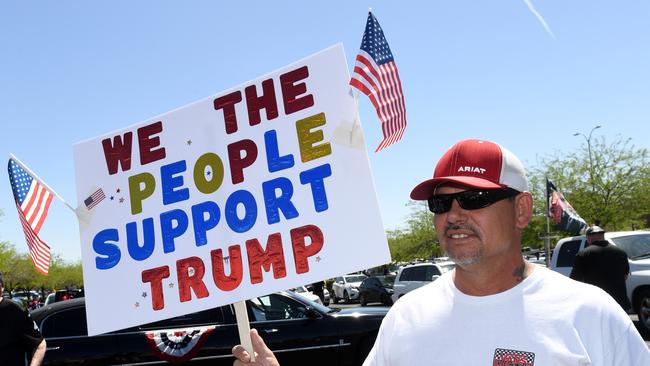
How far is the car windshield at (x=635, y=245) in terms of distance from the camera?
11.2 metres

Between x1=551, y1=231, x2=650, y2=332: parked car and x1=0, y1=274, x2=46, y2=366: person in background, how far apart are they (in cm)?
897

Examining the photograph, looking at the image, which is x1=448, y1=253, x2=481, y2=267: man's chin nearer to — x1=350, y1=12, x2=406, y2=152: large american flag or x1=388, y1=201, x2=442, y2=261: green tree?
x1=350, y1=12, x2=406, y2=152: large american flag

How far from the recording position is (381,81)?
2.98 metres

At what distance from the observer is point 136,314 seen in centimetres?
257

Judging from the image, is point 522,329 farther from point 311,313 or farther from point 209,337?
point 311,313

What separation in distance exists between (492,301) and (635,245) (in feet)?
35.4

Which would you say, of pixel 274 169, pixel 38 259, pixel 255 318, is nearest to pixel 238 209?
pixel 274 169

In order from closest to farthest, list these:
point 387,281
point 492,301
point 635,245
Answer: point 492,301, point 635,245, point 387,281

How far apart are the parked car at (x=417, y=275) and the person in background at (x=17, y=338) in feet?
47.1

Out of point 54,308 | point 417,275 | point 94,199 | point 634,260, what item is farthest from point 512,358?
point 417,275

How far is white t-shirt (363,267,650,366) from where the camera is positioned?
1.67 meters

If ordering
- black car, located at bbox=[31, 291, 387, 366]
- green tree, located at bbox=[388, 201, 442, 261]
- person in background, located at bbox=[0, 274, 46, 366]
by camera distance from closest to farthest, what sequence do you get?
person in background, located at bbox=[0, 274, 46, 366]
black car, located at bbox=[31, 291, 387, 366]
green tree, located at bbox=[388, 201, 442, 261]

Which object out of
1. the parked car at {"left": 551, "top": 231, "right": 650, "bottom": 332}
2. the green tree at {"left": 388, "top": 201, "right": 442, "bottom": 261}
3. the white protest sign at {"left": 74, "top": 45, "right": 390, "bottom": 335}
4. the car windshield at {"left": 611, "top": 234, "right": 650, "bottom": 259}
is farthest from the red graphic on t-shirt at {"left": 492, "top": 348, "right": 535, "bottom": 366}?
the green tree at {"left": 388, "top": 201, "right": 442, "bottom": 261}

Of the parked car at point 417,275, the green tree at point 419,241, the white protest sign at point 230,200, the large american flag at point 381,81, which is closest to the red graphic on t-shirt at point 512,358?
the white protest sign at point 230,200
